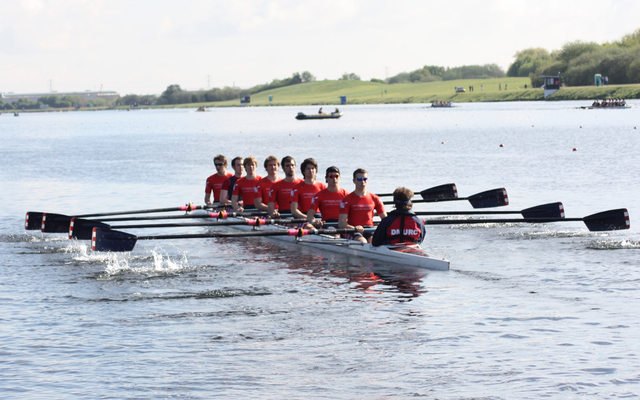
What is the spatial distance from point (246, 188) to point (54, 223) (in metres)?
4.75

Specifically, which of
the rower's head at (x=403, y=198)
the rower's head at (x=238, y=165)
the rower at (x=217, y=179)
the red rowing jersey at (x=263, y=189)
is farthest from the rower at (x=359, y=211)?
the rower at (x=217, y=179)

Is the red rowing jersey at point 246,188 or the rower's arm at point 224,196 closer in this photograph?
the red rowing jersey at point 246,188

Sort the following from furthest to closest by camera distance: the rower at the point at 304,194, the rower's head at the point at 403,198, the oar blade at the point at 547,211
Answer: the oar blade at the point at 547,211, the rower at the point at 304,194, the rower's head at the point at 403,198

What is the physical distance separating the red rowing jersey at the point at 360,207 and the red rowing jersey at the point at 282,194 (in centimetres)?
257

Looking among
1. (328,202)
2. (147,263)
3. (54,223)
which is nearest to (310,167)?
(328,202)

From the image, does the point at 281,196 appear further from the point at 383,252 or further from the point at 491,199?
the point at 491,199

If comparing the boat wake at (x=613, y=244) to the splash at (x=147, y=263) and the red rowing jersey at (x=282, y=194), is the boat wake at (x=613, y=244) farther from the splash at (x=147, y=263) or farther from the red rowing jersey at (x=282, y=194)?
the splash at (x=147, y=263)

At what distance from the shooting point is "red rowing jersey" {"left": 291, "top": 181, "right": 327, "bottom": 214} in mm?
16422

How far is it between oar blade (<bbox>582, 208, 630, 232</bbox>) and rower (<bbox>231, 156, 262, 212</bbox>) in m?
8.04

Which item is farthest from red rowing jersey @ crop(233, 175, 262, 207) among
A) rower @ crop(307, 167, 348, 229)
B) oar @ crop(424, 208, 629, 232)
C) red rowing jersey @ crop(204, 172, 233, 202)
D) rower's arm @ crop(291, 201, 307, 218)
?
oar @ crop(424, 208, 629, 232)

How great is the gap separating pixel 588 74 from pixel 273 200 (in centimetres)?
13867

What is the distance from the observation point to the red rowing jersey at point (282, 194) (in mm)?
17109

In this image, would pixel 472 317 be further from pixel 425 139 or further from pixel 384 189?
pixel 425 139

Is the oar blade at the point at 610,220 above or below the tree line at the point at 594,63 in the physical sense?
below
